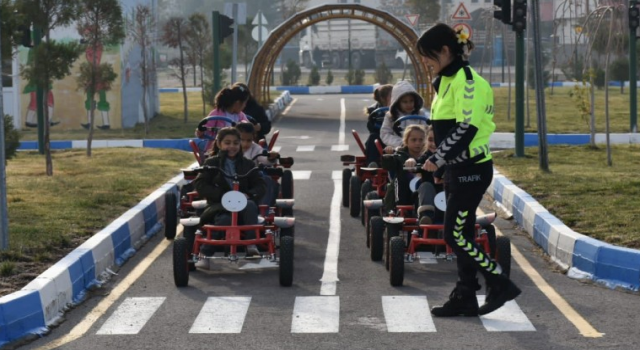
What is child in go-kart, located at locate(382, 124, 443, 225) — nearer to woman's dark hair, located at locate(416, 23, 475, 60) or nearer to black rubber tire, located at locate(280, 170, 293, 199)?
woman's dark hair, located at locate(416, 23, 475, 60)

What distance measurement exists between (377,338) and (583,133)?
2108 cm

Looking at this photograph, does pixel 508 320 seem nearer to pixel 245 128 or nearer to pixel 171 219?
pixel 245 128

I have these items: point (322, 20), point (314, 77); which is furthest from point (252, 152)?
point (314, 77)

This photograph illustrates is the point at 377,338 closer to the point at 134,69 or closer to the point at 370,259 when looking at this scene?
the point at 370,259

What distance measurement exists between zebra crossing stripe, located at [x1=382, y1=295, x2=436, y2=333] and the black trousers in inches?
17.0

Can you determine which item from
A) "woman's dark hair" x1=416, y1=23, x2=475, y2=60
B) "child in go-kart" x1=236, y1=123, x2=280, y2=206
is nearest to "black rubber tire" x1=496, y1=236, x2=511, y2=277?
"woman's dark hair" x1=416, y1=23, x2=475, y2=60

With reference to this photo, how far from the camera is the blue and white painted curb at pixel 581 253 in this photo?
10.3 metres

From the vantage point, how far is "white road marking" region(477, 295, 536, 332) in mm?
8727

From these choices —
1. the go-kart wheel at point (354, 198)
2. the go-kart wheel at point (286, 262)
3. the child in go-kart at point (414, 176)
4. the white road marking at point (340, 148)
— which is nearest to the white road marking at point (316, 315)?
the go-kart wheel at point (286, 262)

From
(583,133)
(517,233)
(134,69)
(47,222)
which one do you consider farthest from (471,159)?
(134,69)

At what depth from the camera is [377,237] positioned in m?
11.9

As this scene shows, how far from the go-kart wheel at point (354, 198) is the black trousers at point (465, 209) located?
20.6 feet

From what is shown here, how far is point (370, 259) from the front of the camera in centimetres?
1209

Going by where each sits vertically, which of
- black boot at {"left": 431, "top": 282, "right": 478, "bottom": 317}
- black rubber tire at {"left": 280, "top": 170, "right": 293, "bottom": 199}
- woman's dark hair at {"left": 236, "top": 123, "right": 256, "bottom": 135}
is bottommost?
black boot at {"left": 431, "top": 282, "right": 478, "bottom": 317}
